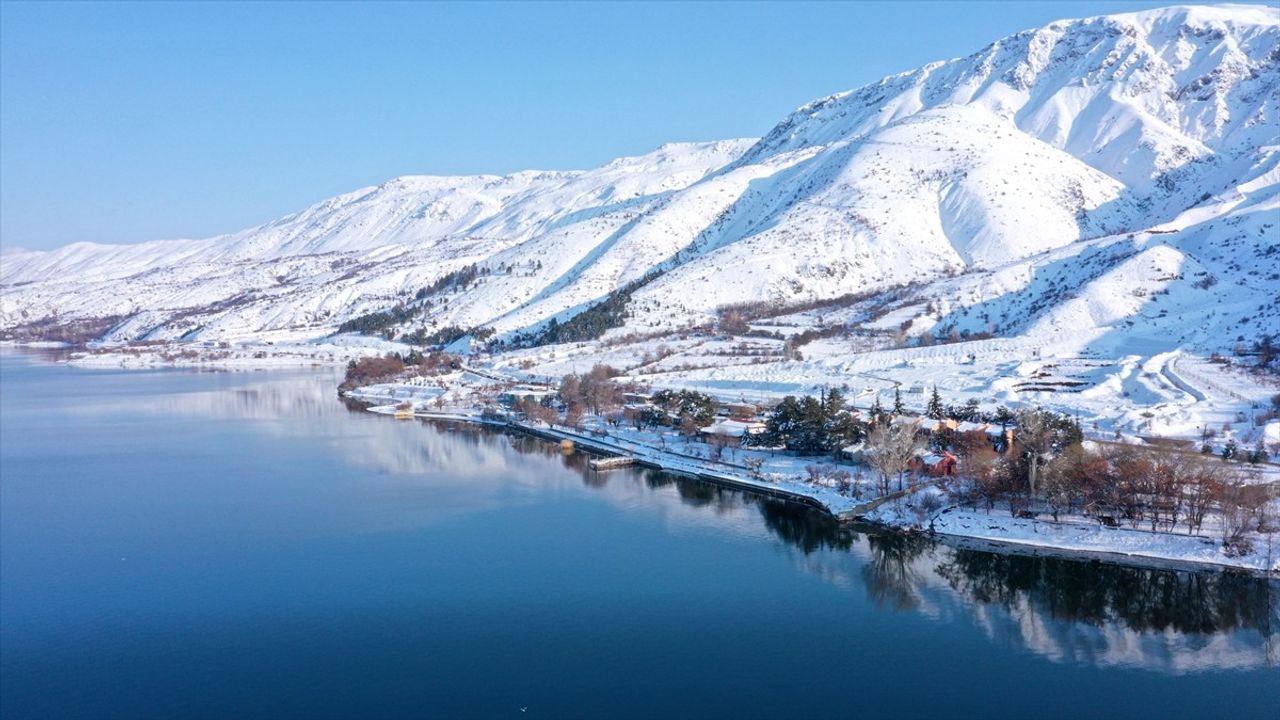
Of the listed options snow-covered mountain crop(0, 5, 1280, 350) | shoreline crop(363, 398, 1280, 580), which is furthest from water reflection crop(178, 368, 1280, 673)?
snow-covered mountain crop(0, 5, 1280, 350)

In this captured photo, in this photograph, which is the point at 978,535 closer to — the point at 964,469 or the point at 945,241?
the point at 964,469

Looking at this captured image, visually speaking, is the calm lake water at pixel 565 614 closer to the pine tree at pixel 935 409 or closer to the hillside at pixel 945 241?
the pine tree at pixel 935 409

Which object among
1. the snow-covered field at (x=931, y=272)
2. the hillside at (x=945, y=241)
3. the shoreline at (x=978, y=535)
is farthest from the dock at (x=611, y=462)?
the hillside at (x=945, y=241)

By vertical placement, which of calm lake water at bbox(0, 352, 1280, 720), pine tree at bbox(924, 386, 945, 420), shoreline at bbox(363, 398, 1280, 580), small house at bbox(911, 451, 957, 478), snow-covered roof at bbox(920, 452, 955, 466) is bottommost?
calm lake water at bbox(0, 352, 1280, 720)

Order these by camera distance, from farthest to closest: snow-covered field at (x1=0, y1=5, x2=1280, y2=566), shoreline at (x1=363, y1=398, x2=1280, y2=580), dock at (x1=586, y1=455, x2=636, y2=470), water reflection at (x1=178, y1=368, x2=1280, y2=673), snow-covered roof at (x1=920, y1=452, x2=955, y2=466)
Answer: snow-covered field at (x1=0, y1=5, x2=1280, y2=566) → dock at (x1=586, y1=455, x2=636, y2=470) → snow-covered roof at (x1=920, y1=452, x2=955, y2=466) → shoreline at (x1=363, y1=398, x2=1280, y2=580) → water reflection at (x1=178, y1=368, x2=1280, y2=673)

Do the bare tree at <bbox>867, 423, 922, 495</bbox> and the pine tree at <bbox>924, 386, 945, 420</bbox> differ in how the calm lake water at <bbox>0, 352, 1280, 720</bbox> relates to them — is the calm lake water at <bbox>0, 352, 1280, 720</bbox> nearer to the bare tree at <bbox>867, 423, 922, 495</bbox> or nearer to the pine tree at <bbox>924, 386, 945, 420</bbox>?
the bare tree at <bbox>867, 423, 922, 495</bbox>

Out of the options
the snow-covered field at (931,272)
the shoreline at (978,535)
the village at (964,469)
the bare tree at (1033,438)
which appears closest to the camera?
the shoreline at (978,535)
